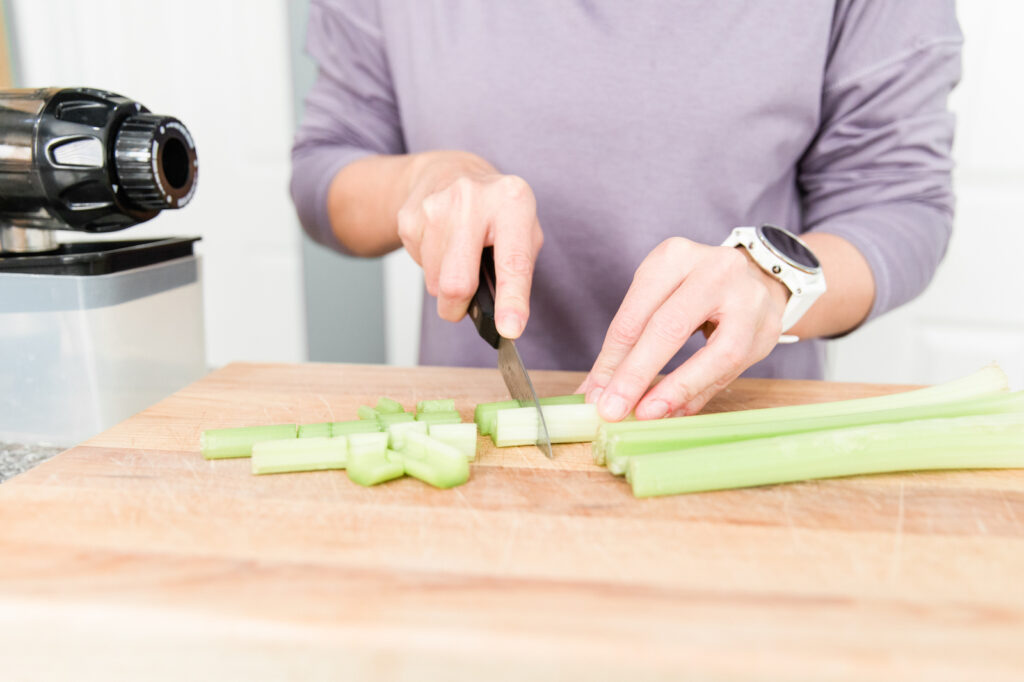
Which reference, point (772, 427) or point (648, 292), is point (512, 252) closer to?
point (648, 292)

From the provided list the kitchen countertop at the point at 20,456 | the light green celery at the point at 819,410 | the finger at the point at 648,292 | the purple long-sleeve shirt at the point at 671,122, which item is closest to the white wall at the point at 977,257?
the purple long-sleeve shirt at the point at 671,122

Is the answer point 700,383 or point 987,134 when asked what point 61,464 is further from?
point 987,134

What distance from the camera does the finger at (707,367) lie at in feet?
3.23

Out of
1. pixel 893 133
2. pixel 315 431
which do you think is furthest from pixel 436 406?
pixel 893 133

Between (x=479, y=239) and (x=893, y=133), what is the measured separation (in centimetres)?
84

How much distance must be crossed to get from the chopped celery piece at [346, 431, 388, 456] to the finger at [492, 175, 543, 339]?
215 mm

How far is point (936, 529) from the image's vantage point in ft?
2.67

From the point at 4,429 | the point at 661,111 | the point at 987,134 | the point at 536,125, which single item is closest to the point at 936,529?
the point at 661,111

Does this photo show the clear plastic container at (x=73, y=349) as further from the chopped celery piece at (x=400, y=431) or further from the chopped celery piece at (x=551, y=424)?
the chopped celery piece at (x=551, y=424)

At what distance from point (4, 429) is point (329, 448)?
1.69 feet

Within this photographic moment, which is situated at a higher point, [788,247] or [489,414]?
[788,247]

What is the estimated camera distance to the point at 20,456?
Answer: 3.41 feet

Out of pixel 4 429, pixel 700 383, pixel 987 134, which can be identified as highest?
pixel 987 134

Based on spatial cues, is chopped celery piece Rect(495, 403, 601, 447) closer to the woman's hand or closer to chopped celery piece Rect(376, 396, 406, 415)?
the woman's hand
